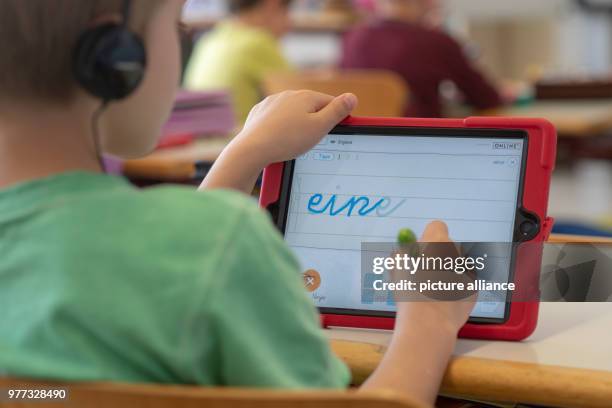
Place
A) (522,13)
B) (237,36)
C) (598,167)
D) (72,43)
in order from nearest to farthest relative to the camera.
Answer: (72,43) → (237,36) → (598,167) → (522,13)

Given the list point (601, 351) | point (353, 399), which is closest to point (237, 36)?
point (601, 351)

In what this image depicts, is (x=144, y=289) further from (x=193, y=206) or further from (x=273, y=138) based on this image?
(x=273, y=138)

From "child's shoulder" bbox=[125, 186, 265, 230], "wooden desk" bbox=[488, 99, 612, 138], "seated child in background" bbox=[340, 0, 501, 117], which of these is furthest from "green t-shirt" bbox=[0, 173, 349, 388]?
"seated child in background" bbox=[340, 0, 501, 117]

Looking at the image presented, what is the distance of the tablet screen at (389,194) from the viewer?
0.98m

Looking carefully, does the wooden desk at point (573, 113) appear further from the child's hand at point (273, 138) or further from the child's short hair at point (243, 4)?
the child's hand at point (273, 138)

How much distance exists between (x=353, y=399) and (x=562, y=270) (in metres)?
0.52

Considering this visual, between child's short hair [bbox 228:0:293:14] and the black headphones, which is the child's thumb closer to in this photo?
the black headphones

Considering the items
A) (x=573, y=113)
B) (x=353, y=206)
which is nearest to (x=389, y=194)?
(x=353, y=206)

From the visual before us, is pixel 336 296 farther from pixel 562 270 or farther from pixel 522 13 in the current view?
pixel 522 13

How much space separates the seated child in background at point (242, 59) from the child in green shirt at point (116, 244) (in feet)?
9.04

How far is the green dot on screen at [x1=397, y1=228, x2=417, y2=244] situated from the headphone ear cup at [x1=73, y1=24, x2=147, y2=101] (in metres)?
0.37

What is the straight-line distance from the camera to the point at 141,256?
2.09 ft

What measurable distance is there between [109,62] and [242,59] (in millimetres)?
2933

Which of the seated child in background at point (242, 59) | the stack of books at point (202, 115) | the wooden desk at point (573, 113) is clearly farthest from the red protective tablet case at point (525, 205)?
the seated child in background at point (242, 59)
